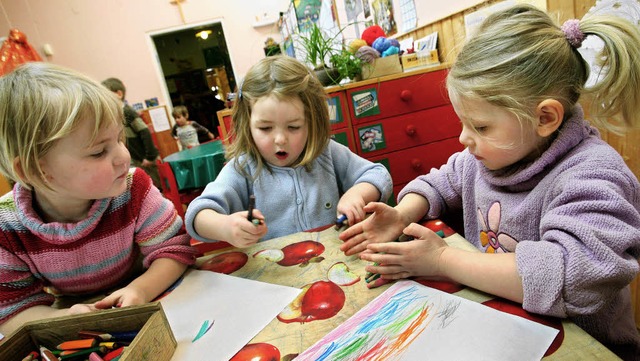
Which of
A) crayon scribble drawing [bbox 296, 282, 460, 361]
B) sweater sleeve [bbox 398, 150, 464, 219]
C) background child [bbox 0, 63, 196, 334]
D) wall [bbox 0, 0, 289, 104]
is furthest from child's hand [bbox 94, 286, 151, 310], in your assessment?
wall [bbox 0, 0, 289, 104]

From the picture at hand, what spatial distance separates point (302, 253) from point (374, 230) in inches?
5.4

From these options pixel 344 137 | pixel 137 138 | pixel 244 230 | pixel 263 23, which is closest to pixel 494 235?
pixel 244 230

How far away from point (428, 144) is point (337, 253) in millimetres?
Answer: 1240

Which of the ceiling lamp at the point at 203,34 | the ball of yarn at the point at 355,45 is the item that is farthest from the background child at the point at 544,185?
the ceiling lamp at the point at 203,34

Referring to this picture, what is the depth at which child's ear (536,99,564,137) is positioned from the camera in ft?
1.73

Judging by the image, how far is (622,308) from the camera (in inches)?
20.9

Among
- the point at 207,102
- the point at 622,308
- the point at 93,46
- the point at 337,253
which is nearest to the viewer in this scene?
the point at 622,308

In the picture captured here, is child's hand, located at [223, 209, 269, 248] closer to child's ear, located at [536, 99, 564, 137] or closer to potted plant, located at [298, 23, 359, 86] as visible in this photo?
child's ear, located at [536, 99, 564, 137]

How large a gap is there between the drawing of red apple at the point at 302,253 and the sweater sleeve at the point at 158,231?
0.19 metres

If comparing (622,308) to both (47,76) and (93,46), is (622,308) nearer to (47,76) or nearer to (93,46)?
(47,76)

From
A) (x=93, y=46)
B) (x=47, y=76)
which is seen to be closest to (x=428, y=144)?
(x=47, y=76)

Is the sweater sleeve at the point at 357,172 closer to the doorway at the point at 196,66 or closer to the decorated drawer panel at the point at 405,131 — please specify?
the decorated drawer panel at the point at 405,131

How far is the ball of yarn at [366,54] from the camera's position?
1.60m

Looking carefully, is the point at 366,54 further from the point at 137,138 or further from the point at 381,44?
the point at 137,138
